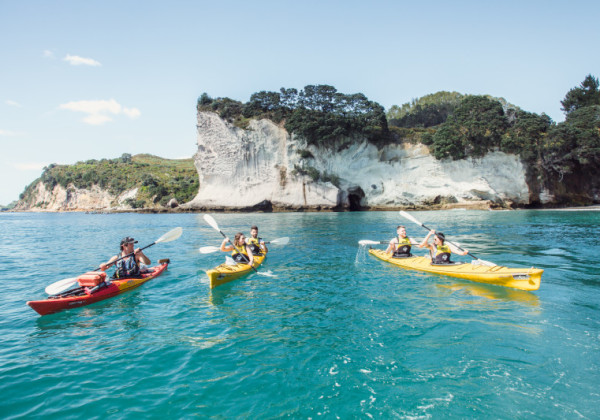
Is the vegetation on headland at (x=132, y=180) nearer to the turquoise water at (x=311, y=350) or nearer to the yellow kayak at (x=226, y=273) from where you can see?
the yellow kayak at (x=226, y=273)

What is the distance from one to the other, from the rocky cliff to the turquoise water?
3448cm

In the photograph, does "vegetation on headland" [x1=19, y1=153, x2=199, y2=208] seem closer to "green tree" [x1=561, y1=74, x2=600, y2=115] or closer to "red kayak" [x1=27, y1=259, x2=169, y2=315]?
"red kayak" [x1=27, y1=259, x2=169, y2=315]

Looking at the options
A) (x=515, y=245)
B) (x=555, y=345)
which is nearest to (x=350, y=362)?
(x=555, y=345)

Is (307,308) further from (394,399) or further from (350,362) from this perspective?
(394,399)

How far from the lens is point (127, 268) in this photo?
990 centimetres

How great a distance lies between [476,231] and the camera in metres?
20.9

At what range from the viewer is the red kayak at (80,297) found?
7.36 meters

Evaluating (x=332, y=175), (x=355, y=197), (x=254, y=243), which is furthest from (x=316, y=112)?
(x=254, y=243)

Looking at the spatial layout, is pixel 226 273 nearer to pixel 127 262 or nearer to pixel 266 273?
pixel 266 273

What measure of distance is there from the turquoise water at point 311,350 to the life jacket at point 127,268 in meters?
0.60

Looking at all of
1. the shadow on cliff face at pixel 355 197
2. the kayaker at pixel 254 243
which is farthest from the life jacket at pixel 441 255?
the shadow on cliff face at pixel 355 197

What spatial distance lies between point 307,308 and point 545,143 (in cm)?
4447

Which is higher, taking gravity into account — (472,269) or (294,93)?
(294,93)

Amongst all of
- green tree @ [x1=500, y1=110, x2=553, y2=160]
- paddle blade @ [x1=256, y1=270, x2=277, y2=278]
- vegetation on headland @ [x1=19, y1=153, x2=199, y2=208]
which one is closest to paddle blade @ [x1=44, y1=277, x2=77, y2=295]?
paddle blade @ [x1=256, y1=270, x2=277, y2=278]
